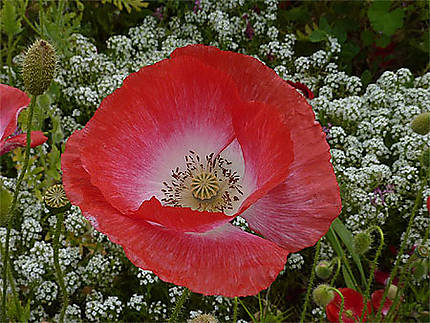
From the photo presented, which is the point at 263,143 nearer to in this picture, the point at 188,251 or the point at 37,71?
the point at 188,251

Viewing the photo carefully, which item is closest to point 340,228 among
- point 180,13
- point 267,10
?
point 267,10

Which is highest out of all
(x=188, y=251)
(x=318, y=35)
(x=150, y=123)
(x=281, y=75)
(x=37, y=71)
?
(x=318, y=35)

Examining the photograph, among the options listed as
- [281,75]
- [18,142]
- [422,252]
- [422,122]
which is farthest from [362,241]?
[281,75]

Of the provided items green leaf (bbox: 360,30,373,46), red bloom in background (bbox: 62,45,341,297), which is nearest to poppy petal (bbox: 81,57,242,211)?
red bloom in background (bbox: 62,45,341,297)

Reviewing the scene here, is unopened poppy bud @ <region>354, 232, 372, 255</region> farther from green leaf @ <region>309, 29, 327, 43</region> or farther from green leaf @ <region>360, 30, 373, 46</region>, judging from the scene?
green leaf @ <region>360, 30, 373, 46</region>

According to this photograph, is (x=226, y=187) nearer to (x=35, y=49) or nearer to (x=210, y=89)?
(x=210, y=89)

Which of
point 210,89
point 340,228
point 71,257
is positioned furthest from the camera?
point 71,257
